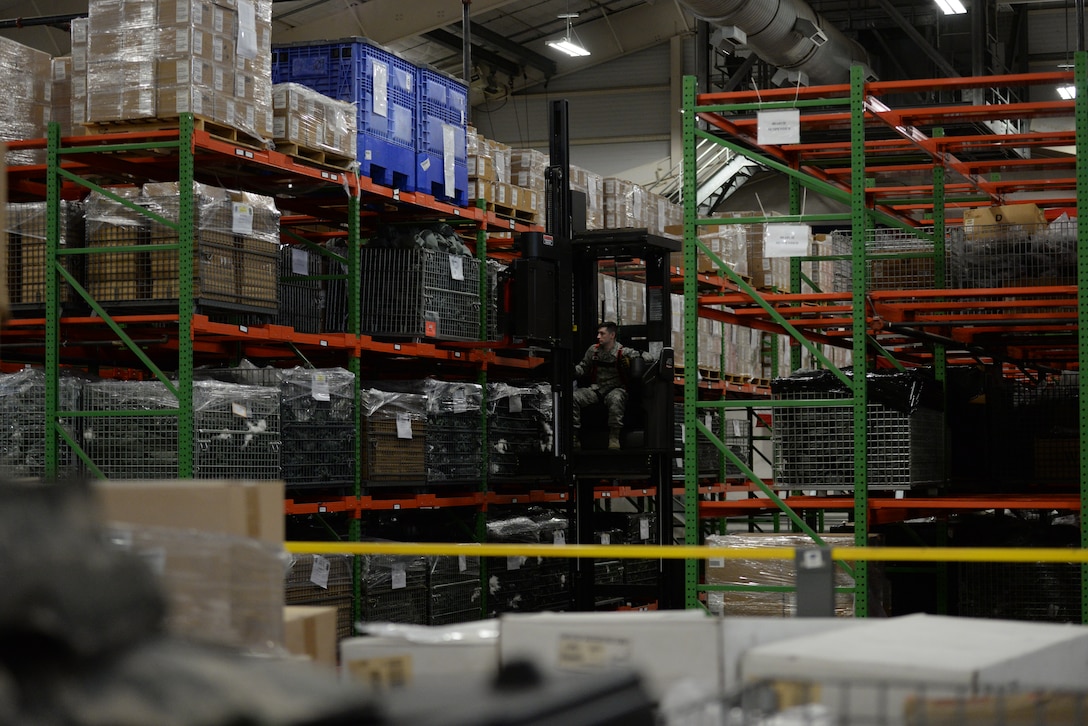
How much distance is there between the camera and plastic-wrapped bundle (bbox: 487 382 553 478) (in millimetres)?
12977

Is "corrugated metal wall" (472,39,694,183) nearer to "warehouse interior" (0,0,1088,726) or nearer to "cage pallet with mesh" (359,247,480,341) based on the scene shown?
"warehouse interior" (0,0,1088,726)

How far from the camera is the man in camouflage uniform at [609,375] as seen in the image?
11578 millimetres

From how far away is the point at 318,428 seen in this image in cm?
1062

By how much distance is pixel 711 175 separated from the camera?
83.8ft

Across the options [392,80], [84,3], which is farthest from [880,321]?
[84,3]

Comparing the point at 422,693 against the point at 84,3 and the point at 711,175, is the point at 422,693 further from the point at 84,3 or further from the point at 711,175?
the point at 711,175

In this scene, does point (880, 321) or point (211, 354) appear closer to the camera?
point (880, 321)

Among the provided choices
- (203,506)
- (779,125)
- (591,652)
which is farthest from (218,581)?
(779,125)

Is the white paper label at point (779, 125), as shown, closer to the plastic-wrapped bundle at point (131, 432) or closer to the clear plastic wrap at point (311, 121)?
the clear plastic wrap at point (311, 121)

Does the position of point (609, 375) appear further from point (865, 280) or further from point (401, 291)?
point (865, 280)

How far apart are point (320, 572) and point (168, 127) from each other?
11.4 feet

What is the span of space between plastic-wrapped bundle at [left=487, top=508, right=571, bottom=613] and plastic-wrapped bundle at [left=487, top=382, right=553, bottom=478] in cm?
55

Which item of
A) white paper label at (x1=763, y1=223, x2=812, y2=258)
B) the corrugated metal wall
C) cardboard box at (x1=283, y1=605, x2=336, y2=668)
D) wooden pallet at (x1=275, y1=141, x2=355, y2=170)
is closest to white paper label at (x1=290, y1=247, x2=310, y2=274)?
wooden pallet at (x1=275, y1=141, x2=355, y2=170)

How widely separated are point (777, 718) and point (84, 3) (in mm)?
18409
